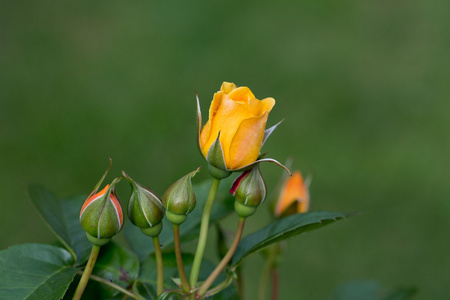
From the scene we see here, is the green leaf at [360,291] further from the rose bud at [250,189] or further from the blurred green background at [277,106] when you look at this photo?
the blurred green background at [277,106]

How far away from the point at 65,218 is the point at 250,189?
0.95ft

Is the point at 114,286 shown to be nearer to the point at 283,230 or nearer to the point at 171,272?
the point at 171,272

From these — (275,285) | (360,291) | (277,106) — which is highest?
(275,285)

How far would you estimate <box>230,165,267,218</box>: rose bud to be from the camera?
25.4 inches

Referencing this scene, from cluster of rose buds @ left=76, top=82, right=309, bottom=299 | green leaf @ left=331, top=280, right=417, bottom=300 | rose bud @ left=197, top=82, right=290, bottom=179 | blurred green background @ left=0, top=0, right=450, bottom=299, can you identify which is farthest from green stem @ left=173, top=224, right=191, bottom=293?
blurred green background @ left=0, top=0, right=450, bottom=299

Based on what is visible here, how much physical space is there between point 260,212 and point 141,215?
1.95 meters

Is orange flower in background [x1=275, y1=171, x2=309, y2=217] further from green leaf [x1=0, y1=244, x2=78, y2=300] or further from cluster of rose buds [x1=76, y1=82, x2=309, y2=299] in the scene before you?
green leaf [x1=0, y1=244, x2=78, y2=300]

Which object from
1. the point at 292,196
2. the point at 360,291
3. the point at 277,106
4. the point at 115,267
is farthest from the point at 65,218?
the point at 277,106

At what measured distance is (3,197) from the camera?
Result: 2.48 meters

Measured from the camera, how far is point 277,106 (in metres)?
2.85

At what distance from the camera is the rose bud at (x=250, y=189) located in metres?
0.65

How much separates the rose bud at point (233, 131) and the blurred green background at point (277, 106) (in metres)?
1.77

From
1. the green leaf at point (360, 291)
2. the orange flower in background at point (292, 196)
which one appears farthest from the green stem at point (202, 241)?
the green leaf at point (360, 291)

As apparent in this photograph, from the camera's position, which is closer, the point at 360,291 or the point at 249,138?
the point at 249,138
